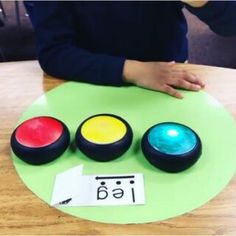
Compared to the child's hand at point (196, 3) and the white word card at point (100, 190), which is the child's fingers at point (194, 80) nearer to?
the child's hand at point (196, 3)

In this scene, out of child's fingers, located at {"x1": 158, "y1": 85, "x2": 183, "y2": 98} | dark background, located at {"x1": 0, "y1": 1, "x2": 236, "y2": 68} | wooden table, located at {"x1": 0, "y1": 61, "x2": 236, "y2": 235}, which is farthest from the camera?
dark background, located at {"x1": 0, "y1": 1, "x2": 236, "y2": 68}

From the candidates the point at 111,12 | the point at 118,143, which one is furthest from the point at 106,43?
the point at 118,143

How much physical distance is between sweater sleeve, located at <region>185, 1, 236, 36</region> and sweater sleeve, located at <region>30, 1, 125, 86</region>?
0.16 meters

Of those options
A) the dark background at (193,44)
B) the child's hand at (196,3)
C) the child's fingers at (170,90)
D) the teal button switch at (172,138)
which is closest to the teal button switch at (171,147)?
the teal button switch at (172,138)

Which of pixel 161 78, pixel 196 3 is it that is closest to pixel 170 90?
pixel 161 78

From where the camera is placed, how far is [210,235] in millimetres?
443

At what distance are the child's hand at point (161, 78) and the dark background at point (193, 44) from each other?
43.1 inches

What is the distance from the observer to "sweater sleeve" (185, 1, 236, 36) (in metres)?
0.68

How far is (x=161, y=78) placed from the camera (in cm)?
68

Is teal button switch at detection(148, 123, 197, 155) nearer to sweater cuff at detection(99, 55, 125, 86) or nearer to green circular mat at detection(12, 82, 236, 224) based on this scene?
green circular mat at detection(12, 82, 236, 224)

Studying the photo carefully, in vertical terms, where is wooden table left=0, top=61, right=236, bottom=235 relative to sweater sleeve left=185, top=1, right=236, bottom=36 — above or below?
below

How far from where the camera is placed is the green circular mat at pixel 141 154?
0.47 metres

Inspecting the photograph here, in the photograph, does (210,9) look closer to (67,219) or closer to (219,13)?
(219,13)

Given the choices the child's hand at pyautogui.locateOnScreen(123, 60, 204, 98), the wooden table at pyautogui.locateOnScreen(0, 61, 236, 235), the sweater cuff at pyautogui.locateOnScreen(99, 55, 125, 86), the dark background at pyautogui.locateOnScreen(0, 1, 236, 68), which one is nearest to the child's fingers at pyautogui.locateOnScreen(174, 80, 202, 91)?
the child's hand at pyautogui.locateOnScreen(123, 60, 204, 98)
